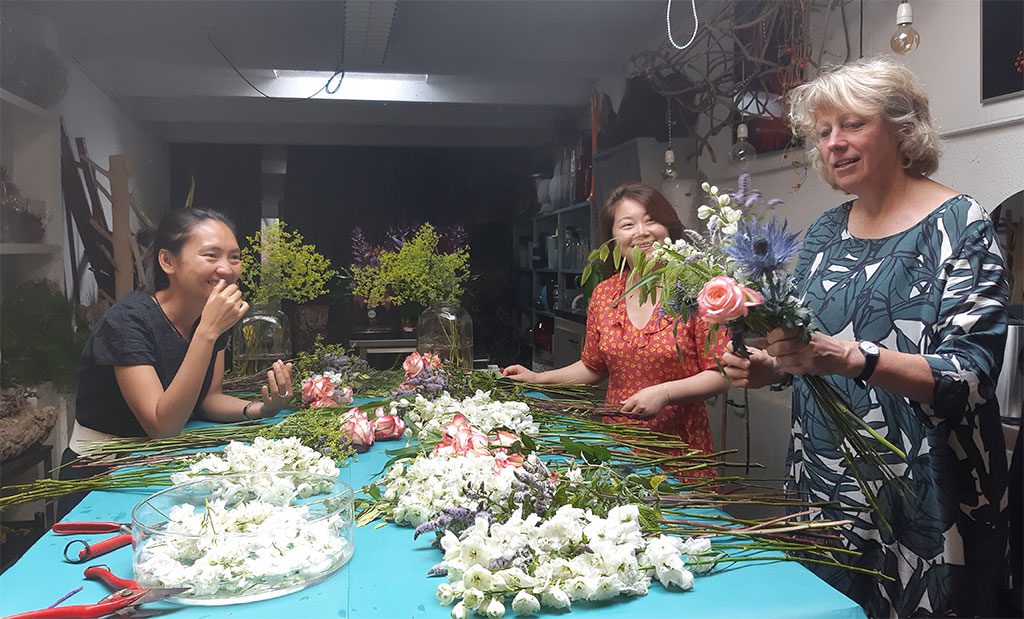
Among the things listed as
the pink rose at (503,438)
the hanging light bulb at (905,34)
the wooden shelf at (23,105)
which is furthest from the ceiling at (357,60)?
the pink rose at (503,438)

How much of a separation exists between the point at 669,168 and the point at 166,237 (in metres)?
1.57

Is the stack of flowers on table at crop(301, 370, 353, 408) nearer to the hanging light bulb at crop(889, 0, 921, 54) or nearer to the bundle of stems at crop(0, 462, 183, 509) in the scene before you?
the bundle of stems at crop(0, 462, 183, 509)

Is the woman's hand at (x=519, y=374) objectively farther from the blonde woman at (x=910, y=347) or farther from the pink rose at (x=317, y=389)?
the blonde woman at (x=910, y=347)

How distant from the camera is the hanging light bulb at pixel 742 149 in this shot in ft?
8.14

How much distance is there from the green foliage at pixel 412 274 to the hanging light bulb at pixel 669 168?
2.49 ft

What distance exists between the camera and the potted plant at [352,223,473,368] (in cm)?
220

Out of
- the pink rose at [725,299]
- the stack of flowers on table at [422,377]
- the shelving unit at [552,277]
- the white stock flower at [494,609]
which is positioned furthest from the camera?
the shelving unit at [552,277]

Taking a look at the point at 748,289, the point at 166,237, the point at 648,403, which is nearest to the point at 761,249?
the point at 748,289

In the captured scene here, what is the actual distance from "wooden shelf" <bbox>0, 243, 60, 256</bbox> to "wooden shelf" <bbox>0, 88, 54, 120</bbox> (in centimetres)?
31

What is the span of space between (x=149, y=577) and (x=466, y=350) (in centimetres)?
133

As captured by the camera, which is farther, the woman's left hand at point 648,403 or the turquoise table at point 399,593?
the woman's left hand at point 648,403

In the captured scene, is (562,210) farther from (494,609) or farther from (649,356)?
(494,609)

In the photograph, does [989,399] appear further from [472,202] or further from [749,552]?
[472,202]

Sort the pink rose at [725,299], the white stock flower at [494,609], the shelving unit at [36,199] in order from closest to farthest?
the white stock flower at [494,609]
the pink rose at [725,299]
the shelving unit at [36,199]
